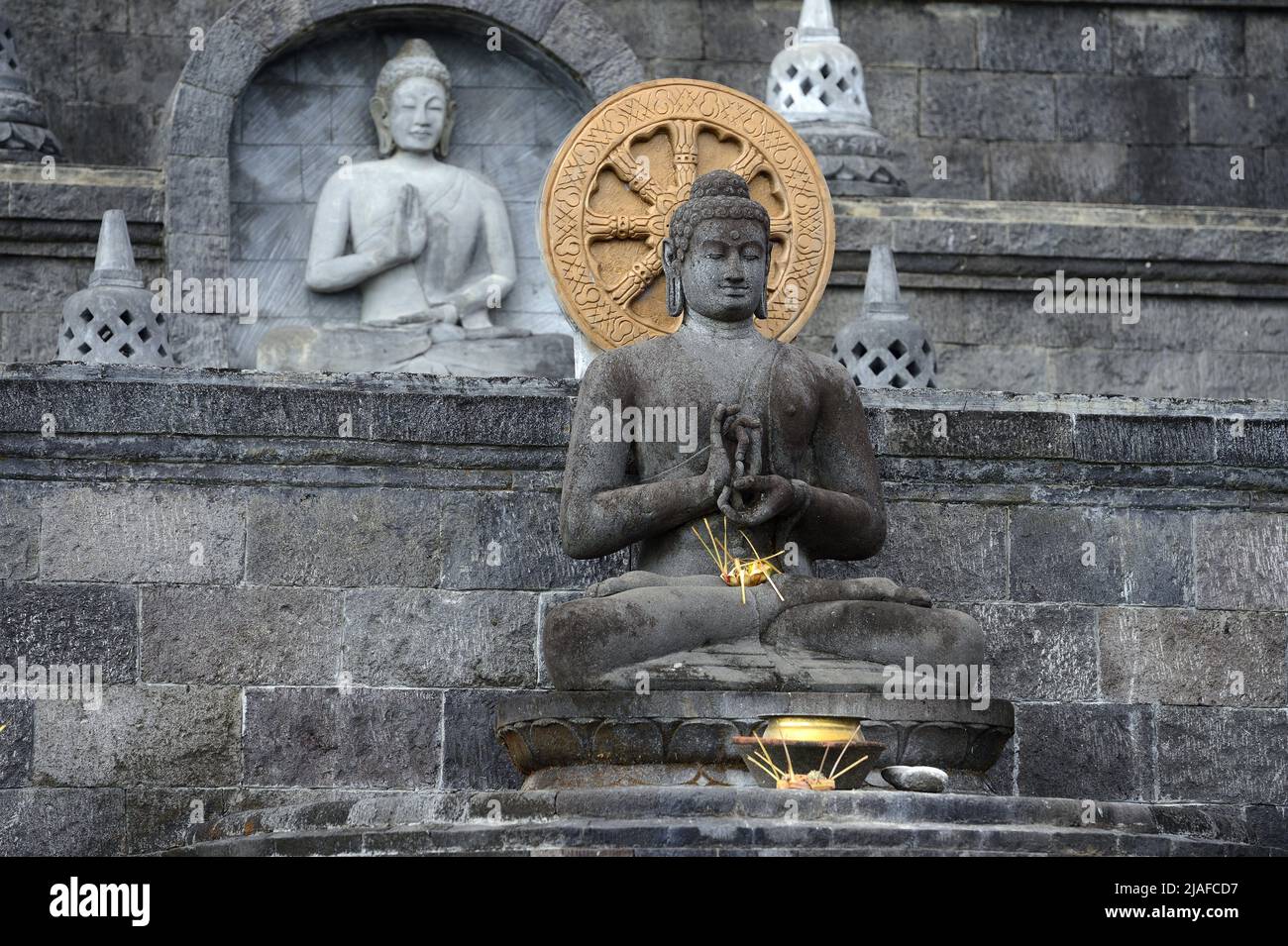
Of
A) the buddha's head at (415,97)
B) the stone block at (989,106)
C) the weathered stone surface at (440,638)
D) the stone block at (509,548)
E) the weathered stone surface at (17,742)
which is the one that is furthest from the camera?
the stone block at (989,106)

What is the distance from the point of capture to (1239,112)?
20109 millimetres

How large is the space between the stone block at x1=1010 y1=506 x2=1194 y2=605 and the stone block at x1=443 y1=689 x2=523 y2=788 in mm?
2382

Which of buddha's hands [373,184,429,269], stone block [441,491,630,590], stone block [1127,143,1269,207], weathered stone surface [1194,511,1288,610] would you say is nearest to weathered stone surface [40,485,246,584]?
stone block [441,491,630,590]

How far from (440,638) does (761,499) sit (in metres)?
1.83

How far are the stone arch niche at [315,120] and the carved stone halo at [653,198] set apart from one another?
2.82m

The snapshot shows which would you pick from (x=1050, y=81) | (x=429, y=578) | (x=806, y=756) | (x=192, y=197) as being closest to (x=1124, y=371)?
(x=1050, y=81)

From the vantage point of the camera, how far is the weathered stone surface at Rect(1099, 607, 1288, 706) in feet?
48.8

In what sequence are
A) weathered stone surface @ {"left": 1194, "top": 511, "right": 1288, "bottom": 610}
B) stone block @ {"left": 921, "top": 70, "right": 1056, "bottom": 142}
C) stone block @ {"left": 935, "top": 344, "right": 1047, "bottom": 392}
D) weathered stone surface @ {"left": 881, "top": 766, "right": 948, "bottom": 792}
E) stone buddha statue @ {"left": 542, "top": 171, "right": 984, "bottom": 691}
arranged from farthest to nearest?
stone block @ {"left": 921, "top": 70, "right": 1056, "bottom": 142}, stone block @ {"left": 935, "top": 344, "right": 1047, "bottom": 392}, weathered stone surface @ {"left": 1194, "top": 511, "right": 1288, "bottom": 610}, stone buddha statue @ {"left": 542, "top": 171, "right": 984, "bottom": 691}, weathered stone surface @ {"left": 881, "top": 766, "right": 948, "bottom": 792}

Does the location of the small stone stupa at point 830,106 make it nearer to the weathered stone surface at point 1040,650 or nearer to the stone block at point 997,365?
the stone block at point 997,365

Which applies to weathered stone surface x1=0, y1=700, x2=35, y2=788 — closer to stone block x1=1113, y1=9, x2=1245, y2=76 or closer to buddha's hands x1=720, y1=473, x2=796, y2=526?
buddha's hands x1=720, y1=473, x2=796, y2=526

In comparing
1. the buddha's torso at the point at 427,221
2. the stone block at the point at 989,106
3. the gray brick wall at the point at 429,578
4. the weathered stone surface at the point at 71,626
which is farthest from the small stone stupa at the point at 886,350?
the weathered stone surface at the point at 71,626

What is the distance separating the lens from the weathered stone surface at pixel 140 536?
1441 centimetres

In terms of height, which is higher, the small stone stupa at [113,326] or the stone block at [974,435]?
the small stone stupa at [113,326]

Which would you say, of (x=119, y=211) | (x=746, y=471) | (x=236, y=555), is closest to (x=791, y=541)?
(x=746, y=471)
